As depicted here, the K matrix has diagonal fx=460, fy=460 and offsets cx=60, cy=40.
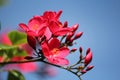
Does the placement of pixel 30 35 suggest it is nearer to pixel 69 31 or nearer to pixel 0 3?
pixel 69 31

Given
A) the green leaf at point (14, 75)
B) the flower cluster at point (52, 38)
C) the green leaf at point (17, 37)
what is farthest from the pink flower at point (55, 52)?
the green leaf at point (17, 37)

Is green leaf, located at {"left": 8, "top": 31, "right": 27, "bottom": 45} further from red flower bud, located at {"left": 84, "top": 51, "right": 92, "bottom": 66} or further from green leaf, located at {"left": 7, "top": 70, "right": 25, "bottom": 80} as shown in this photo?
red flower bud, located at {"left": 84, "top": 51, "right": 92, "bottom": 66}

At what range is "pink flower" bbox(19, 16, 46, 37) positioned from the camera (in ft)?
7.96

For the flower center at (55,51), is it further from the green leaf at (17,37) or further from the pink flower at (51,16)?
the green leaf at (17,37)

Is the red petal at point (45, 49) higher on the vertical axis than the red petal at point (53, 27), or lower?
lower

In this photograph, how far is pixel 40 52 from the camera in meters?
2.41

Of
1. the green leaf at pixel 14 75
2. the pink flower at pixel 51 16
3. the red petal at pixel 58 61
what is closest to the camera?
the red petal at pixel 58 61

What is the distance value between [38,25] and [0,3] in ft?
2.26

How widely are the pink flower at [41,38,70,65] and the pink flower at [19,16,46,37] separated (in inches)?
2.8

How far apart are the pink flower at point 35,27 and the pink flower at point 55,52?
0.07m

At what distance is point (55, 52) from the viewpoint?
2.47 meters

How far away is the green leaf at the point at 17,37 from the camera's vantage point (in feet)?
9.50

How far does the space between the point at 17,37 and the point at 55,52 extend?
19.8 inches

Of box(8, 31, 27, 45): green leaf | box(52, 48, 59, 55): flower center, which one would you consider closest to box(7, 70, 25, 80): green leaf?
box(8, 31, 27, 45): green leaf
